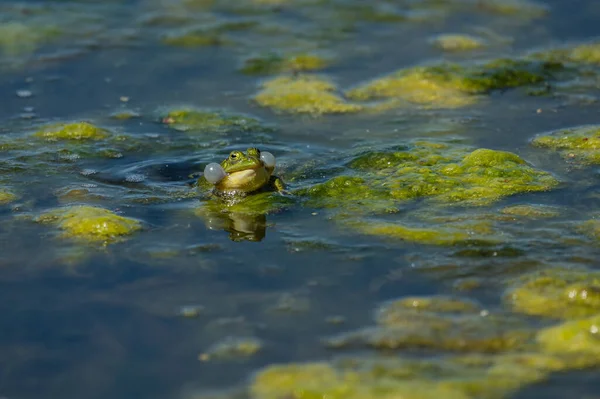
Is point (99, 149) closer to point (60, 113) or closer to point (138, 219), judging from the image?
point (60, 113)

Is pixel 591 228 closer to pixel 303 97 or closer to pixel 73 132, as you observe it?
pixel 303 97

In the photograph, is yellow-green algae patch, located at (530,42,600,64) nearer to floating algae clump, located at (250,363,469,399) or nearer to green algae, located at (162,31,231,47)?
green algae, located at (162,31,231,47)

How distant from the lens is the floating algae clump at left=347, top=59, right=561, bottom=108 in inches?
369

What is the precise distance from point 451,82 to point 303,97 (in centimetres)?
156

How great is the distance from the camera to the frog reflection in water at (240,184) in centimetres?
681

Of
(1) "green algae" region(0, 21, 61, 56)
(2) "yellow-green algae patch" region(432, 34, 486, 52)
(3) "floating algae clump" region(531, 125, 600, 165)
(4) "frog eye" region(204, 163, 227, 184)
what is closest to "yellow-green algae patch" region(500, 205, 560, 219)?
(3) "floating algae clump" region(531, 125, 600, 165)

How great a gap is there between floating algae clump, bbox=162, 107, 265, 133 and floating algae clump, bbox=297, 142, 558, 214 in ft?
4.95

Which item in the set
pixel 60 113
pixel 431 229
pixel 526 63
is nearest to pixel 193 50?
pixel 60 113

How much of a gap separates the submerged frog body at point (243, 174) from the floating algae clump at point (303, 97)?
79.0 inches

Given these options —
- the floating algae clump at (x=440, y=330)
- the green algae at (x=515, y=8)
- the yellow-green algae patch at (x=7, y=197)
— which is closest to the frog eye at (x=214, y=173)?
the yellow-green algae patch at (x=7, y=197)

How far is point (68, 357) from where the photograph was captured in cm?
495

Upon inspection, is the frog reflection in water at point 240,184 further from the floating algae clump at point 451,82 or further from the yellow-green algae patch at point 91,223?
the floating algae clump at point 451,82

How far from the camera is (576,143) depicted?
7.94 m

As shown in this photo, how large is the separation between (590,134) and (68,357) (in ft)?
16.7
